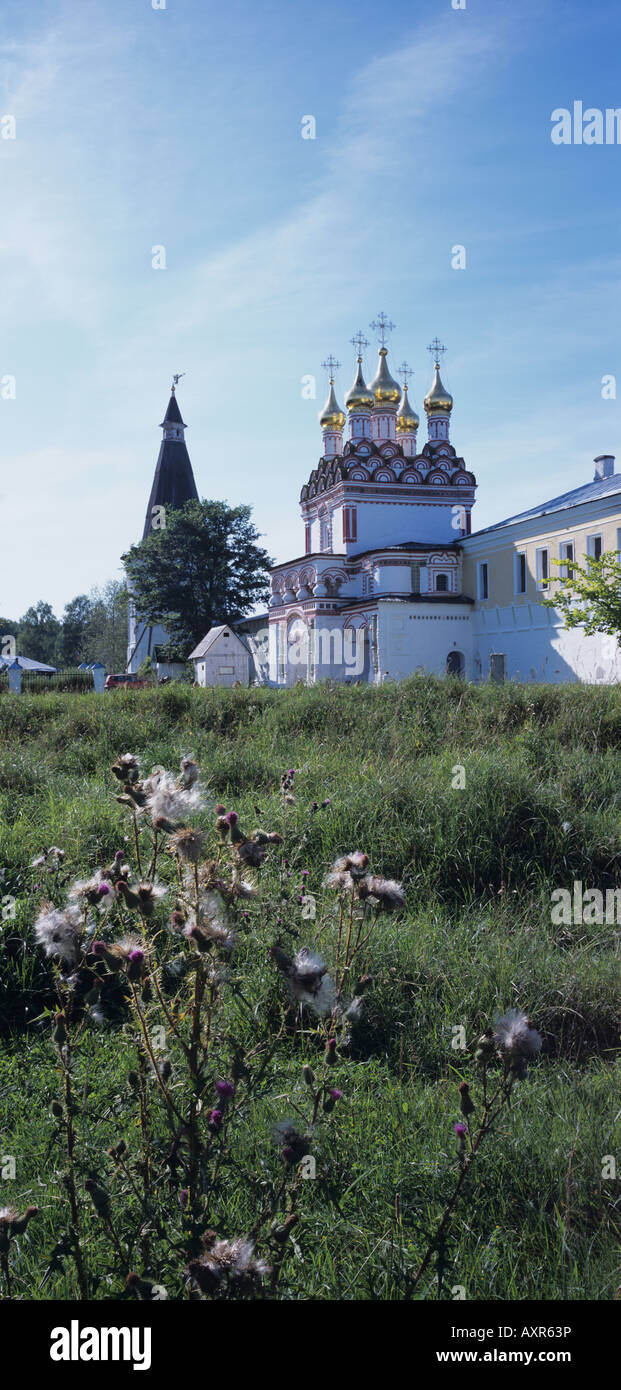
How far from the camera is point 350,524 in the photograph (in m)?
36.0

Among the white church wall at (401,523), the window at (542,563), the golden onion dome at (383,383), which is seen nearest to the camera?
the window at (542,563)

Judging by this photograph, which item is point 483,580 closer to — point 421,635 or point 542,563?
point 421,635

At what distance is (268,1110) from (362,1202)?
463mm

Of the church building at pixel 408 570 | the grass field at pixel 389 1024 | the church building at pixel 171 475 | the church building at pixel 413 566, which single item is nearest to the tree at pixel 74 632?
the church building at pixel 171 475

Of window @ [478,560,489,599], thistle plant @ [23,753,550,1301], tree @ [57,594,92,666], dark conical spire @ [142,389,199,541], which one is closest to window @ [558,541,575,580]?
window @ [478,560,489,599]

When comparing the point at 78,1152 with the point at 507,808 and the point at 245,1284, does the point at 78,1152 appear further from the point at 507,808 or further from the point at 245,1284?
the point at 507,808

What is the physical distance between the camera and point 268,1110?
2.70 meters

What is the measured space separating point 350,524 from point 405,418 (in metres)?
7.98

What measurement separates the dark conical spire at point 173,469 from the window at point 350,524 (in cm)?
1415

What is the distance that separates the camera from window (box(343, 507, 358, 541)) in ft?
118

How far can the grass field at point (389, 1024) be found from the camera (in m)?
2.06

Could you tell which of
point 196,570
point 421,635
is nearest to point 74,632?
point 196,570

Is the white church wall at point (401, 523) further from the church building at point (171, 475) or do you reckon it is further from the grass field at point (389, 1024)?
the grass field at point (389, 1024)
